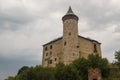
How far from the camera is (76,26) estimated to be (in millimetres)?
63688

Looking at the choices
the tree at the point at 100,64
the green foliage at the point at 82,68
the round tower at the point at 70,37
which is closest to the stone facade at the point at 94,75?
the green foliage at the point at 82,68

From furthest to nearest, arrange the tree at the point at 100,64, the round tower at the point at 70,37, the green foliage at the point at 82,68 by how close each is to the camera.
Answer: the round tower at the point at 70,37 < the tree at the point at 100,64 < the green foliage at the point at 82,68

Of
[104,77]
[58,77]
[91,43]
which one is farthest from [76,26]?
[58,77]

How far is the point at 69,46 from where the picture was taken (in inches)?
2404

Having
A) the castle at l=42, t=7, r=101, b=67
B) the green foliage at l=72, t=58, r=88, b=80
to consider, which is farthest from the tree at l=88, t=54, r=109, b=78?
the castle at l=42, t=7, r=101, b=67

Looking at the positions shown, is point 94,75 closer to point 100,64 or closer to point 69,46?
point 100,64

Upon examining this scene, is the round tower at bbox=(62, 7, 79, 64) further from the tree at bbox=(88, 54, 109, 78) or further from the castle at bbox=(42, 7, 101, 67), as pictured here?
the tree at bbox=(88, 54, 109, 78)

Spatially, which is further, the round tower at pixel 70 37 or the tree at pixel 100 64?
the round tower at pixel 70 37

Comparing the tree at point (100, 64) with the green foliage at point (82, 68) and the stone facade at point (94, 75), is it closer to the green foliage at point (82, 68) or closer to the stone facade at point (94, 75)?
the green foliage at point (82, 68)

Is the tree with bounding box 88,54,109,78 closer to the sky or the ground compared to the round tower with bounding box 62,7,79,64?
closer to the ground

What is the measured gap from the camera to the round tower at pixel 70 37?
6022 cm

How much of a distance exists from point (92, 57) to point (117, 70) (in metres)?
9.54

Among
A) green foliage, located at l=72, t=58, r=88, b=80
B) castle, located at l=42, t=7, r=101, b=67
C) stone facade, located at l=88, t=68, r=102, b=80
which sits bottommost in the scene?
stone facade, located at l=88, t=68, r=102, b=80

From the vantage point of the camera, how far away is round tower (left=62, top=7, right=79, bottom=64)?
60.2 m
